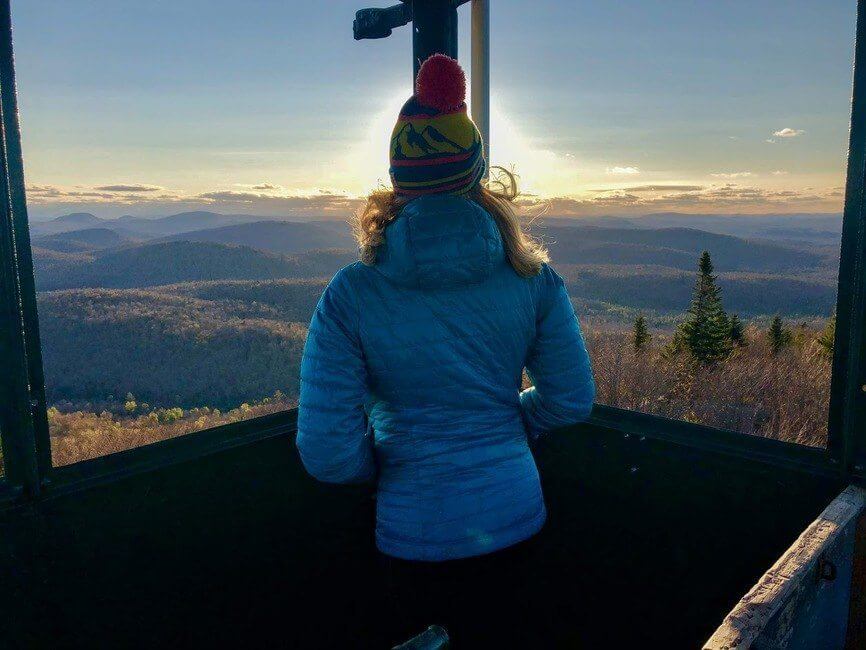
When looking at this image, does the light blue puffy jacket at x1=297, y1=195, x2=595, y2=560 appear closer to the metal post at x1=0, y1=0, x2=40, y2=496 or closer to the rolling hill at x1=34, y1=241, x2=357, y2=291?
the metal post at x1=0, y1=0, x2=40, y2=496

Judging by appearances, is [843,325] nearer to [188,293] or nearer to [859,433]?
[859,433]

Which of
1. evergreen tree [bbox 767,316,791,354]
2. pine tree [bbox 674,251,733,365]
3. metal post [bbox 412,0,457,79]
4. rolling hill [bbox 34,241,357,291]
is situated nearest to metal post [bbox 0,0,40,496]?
metal post [bbox 412,0,457,79]

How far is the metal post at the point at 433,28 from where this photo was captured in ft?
6.89

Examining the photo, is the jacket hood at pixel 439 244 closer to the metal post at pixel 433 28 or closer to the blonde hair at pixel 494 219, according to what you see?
the blonde hair at pixel 494 219

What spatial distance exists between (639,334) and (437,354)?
35.2ft

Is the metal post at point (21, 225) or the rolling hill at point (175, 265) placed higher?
the metal post at point (21, 225)

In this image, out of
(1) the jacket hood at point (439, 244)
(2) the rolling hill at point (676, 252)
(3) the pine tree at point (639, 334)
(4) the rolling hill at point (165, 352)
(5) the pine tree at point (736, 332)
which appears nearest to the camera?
(1) the jacket hood at point (439, 244)

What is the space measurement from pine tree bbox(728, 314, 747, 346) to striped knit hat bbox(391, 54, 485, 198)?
11.9 metres

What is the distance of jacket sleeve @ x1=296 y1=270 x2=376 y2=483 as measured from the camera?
1139 millimetres

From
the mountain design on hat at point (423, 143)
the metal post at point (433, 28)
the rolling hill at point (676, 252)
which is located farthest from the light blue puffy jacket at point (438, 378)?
the rolling hill at point (676, 252)

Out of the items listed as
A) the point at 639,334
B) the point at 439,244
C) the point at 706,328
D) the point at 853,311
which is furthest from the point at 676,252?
the point at 439,244

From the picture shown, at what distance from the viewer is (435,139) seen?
3.89ft

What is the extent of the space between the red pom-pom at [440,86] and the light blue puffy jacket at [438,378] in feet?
0.63

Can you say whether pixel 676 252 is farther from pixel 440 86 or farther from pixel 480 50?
pixel 440 86
